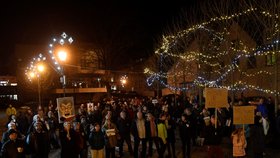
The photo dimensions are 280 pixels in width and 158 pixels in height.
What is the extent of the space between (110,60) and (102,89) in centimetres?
962

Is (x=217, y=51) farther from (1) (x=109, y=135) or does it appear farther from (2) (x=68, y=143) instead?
(2) (x=68, y=143)

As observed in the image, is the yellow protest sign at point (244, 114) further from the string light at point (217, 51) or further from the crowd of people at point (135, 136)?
the string light at point (217, 51)

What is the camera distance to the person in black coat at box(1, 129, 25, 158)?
1004 centimetres

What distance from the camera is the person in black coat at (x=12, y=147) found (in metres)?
10.0

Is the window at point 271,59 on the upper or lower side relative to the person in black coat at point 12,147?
upper

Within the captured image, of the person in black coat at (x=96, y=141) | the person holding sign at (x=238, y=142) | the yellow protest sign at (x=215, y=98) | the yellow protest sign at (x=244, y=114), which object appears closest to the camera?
the person holding sign at (x=238, y=142)

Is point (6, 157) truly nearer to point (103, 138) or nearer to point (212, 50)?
point (103, 138)

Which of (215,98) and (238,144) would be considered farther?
(215,98)

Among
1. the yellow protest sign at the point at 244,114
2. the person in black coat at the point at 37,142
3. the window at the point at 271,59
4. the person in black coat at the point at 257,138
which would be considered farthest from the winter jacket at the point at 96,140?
the window at the point at 271,59

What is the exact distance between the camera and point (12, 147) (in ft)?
33.1

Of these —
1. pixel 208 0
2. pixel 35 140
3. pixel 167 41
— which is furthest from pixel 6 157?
pixel 167 41

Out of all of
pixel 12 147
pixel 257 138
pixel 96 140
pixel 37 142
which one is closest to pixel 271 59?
pixel 257 138

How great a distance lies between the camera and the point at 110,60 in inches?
1805

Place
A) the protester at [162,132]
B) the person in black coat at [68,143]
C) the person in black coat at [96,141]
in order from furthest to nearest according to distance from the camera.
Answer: the protester at [162,132] → the person in black coat at [96,141] → the person in black coat at [68,143]
